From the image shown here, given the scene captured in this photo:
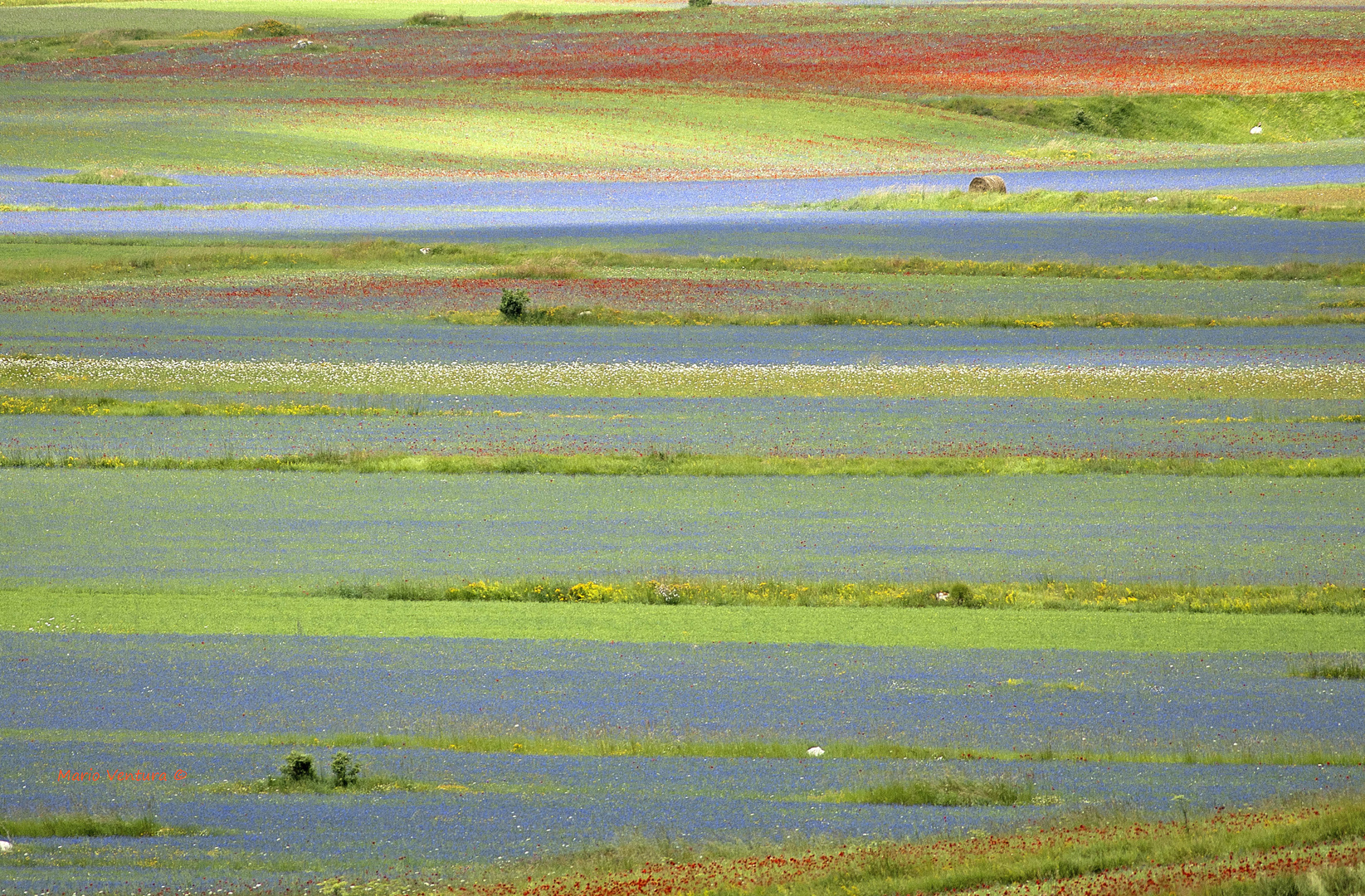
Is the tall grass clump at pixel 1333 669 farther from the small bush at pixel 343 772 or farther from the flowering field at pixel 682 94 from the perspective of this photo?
the flowering field at pixel 682 94

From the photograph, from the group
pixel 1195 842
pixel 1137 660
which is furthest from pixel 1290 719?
pixel 1195 842

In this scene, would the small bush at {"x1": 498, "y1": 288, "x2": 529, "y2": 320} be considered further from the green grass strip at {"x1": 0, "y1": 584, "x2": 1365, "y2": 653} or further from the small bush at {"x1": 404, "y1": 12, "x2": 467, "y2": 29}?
the small bush at {"x1": 404, "y1": 12, "x2": 467, "y2": 29}

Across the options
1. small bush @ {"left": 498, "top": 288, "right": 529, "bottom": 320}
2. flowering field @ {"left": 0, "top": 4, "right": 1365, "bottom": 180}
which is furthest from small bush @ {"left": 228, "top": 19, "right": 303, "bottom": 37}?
small bush @ {"left": 498, "top": 288, "right": 529, "bottom": 320}

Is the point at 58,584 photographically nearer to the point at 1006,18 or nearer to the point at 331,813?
the point at 331,813

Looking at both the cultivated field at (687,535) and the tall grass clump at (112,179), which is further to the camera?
the tall grass clump at (112,179)

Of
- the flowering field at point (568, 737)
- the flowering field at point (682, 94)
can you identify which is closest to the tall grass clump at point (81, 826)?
the flowering field at point (568, 737)

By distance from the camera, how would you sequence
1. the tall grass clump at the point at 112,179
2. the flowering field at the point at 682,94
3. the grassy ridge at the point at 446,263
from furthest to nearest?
1. the flowering field at the point at 682,94
2. the tall grass clump at the point at 112,179
3. the grassy ridge at the point at 446,263
